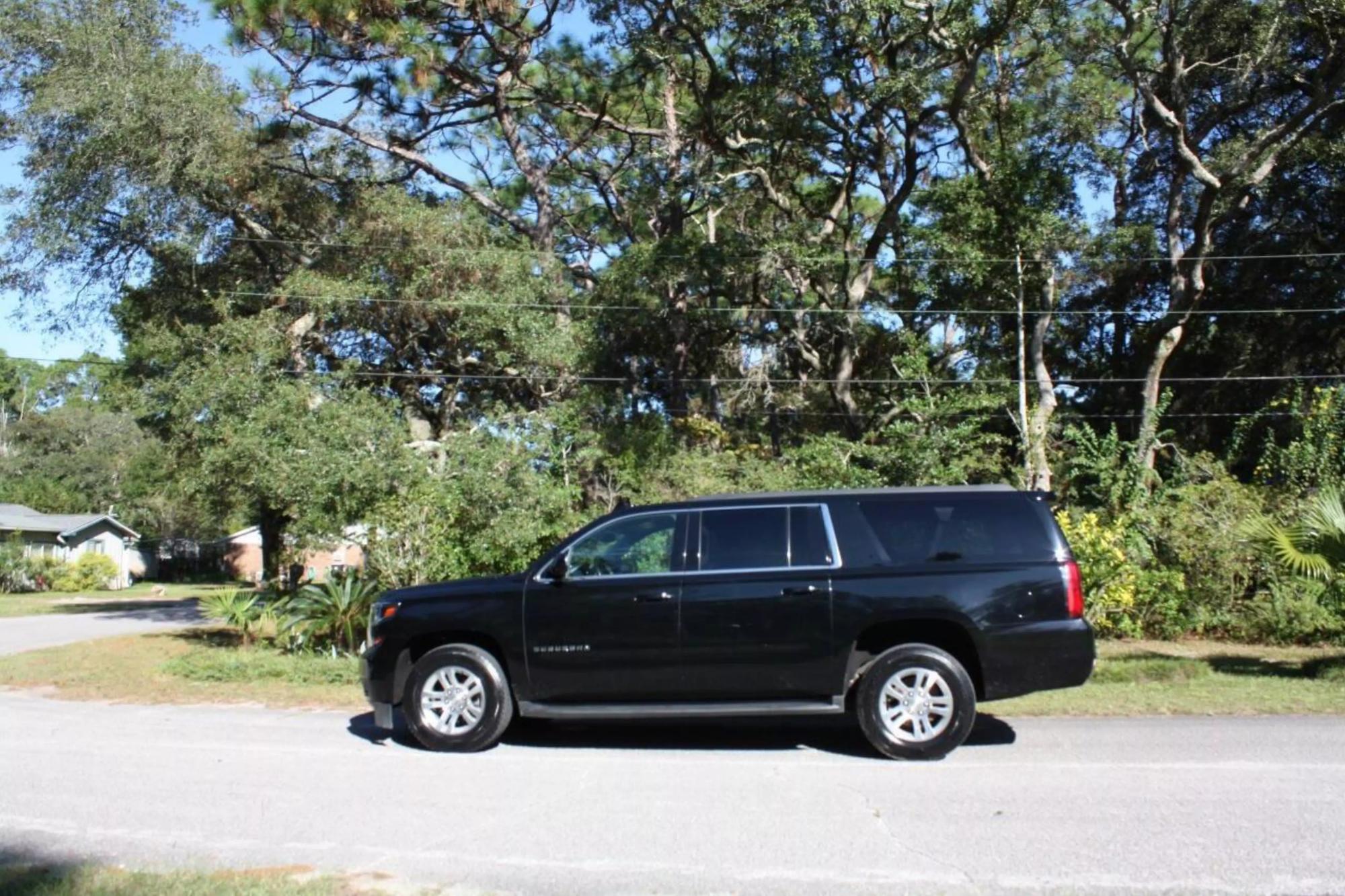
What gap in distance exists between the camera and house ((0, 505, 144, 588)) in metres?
47.7

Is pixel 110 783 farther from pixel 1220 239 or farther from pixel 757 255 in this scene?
pixel 1220 239

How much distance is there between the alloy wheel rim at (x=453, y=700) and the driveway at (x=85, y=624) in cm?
1146

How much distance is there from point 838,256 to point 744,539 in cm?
1852

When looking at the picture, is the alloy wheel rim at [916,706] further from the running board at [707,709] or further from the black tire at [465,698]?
the black tire at [465,698]

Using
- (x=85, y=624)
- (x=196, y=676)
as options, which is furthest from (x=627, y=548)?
(x=85, y=624)

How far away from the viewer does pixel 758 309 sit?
86.9ft

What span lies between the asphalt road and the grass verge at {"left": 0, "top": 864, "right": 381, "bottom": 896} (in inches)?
10.3

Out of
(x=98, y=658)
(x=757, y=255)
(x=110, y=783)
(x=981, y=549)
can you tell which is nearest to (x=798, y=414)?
(x=757, y=255)

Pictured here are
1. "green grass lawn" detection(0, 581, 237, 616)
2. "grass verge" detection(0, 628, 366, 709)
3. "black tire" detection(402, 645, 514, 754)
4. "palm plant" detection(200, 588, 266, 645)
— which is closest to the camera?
"black tire" detection(402, 645, 514, 754)

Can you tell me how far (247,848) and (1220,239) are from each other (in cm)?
2667

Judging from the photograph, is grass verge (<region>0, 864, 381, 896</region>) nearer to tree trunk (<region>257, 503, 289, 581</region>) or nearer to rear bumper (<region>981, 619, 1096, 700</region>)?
rear bumper (<region>981, 619, 1096, 700</region>)

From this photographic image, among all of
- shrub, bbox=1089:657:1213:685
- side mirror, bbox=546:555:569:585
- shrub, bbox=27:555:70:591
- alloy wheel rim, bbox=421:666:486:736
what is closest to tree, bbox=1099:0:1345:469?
shrub, bbox=1089:657:1213:685

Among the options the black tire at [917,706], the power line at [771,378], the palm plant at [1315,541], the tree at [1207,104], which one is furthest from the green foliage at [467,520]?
the tree at [1207,104]

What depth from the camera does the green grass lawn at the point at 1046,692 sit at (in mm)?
9703
